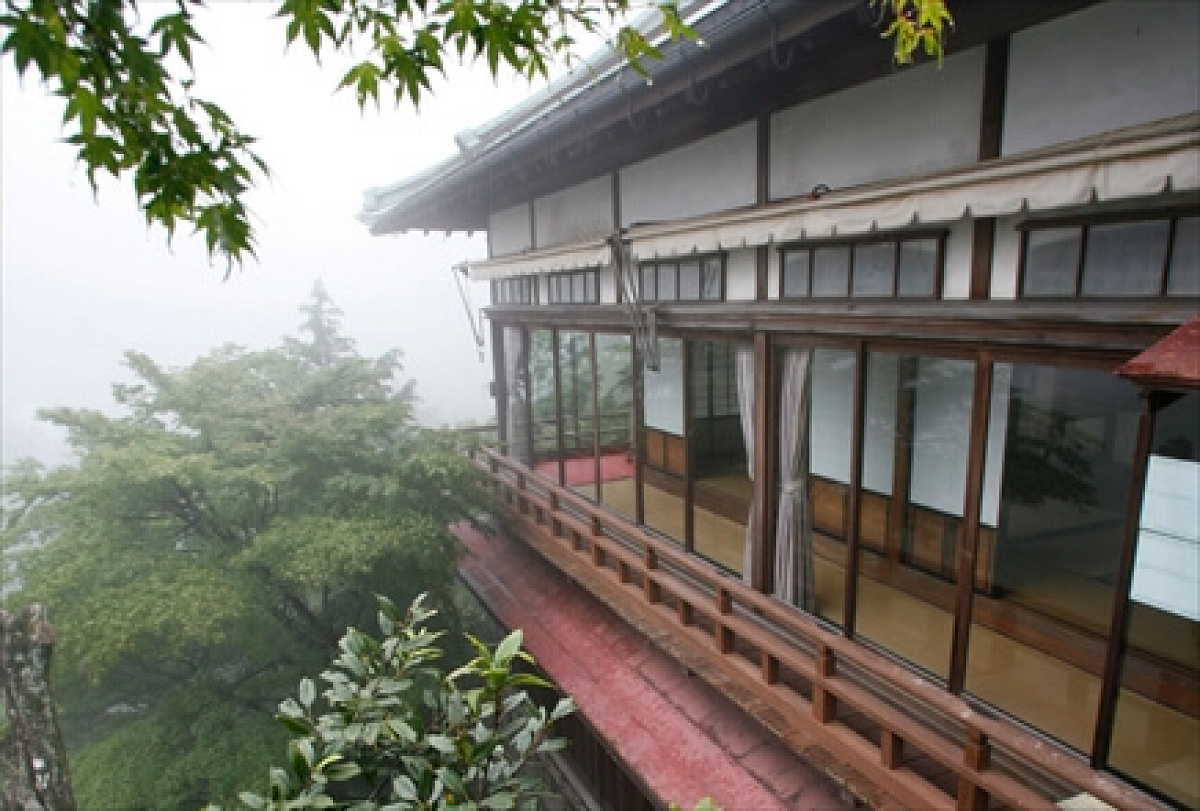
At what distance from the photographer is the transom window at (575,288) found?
7.18m

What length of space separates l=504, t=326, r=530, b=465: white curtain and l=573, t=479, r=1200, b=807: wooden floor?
456cm

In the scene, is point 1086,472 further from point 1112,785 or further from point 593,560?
point 593,560

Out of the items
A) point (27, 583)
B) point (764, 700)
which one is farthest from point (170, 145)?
point (27, 583)

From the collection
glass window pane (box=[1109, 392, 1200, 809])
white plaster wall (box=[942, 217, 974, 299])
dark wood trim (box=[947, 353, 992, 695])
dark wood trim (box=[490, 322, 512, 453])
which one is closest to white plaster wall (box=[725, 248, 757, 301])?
white plaster wall (box=[942, 217, 974, 299])

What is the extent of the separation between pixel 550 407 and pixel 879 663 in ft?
21.6

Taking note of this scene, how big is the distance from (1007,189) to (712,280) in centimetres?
268

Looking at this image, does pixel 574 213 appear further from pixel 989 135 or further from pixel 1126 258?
pixel 1126 258

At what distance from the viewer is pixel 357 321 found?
10256 cm

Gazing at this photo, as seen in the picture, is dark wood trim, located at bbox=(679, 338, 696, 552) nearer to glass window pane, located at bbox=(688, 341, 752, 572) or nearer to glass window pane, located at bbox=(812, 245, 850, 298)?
glass window pane, located at bbox=(688, 341, 752, 572)

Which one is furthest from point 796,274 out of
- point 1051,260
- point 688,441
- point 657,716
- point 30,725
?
point 30,725

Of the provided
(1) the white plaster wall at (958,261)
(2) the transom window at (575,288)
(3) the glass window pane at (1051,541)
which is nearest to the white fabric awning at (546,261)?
(2) the transom window at (575,288)

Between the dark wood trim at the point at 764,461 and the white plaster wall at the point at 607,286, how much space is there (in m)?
2.26

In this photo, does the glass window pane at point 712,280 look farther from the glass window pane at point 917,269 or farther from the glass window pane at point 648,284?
the glass window pane at point 917,269

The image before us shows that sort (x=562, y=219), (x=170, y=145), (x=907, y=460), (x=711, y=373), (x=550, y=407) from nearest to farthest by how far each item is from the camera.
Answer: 1. (x=170, y=145)
2. (x=907, y=460)
3. (x=711, y=373)
4. (x=562, y=219)
5. (x=550, y=407)
